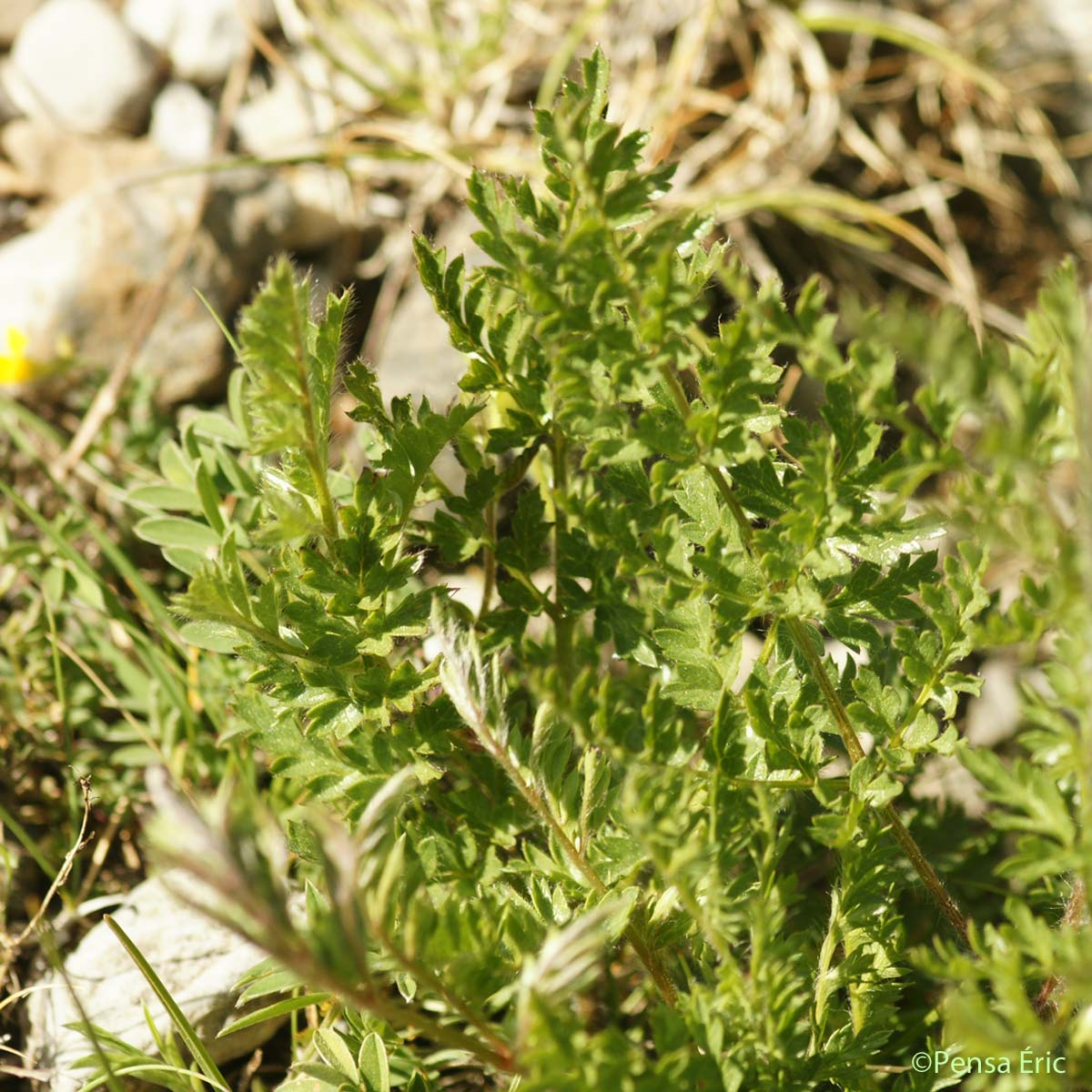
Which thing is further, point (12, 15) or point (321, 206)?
point (12, 15)

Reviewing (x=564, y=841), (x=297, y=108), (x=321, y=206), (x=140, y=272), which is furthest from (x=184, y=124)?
(x=564, y=841)

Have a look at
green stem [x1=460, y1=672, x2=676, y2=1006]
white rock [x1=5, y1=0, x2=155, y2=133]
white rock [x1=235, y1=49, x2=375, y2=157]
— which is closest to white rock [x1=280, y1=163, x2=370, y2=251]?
white rock [x1=235, y1=49, x2=375, y2=157]

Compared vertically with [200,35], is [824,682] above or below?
below

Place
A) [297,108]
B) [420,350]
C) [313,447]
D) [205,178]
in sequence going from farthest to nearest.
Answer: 1. [297,108]
2. [205,178]
3. [420,350]
4. [313,447]

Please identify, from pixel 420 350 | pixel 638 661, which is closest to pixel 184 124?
pixel 420 350

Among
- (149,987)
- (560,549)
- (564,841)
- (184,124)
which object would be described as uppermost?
(184,124)

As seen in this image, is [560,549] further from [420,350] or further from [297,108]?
[297,108]

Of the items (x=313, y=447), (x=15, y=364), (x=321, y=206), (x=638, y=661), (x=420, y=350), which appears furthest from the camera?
(x=321, y=206)
